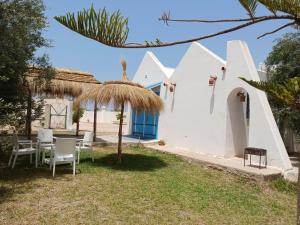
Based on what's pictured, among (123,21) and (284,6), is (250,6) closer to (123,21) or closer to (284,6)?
(284,6)

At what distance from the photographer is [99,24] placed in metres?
2.30

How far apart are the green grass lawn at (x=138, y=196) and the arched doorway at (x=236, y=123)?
2.00 meters

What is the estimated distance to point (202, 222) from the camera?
17.7 ft

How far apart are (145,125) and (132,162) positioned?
645cm

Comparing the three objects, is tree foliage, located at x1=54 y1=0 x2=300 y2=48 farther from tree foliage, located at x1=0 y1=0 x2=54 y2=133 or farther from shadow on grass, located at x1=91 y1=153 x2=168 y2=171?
shadow on grass, located at x1=91 y1=153 x2=168 y2=171

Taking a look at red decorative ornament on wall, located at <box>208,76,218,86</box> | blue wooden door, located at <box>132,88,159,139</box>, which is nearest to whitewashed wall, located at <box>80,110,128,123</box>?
blue wooden door, located at <box>132,88,159,139</box>

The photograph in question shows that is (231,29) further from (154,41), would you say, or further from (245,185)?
(245,185)

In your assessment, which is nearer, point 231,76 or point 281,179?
point 281,179

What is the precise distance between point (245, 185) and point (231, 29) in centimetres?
706

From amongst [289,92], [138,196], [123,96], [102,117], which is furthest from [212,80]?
[102,117]

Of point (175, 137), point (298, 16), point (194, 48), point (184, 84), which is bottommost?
point (175, 137)

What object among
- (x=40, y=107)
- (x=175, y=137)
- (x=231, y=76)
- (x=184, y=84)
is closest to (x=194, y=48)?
(x=184, y=84)

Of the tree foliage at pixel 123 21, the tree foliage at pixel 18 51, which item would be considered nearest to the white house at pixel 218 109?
the tree foliage at pixel 18 51

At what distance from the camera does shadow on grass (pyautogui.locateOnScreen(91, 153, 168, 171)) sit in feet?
31.4
